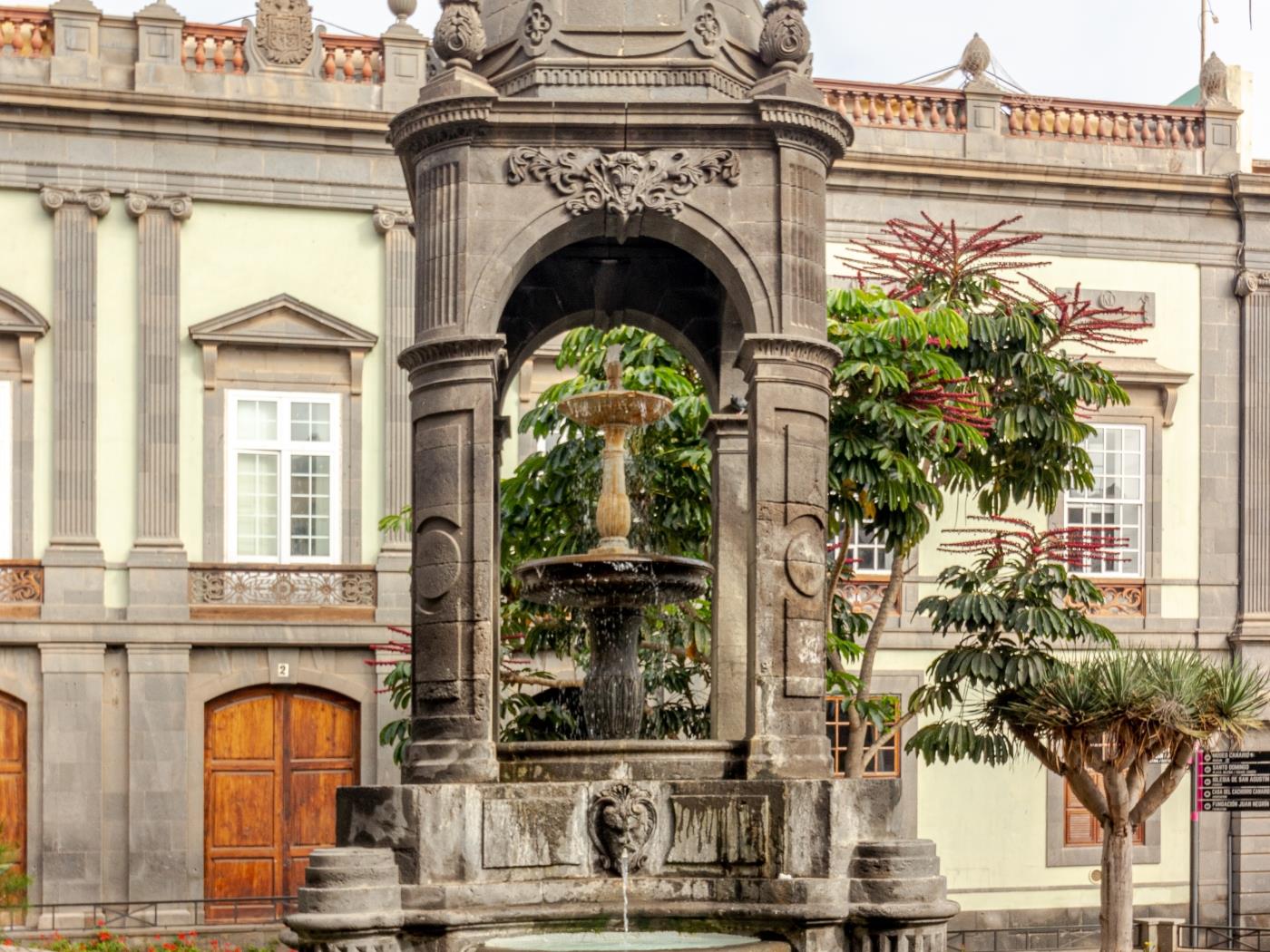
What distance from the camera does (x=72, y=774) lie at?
88.0ft

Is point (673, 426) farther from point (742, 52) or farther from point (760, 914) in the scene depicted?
point (760, 914)

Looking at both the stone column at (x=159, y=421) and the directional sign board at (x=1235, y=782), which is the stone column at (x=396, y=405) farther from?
the directional sign board at (x=1235, y=782)

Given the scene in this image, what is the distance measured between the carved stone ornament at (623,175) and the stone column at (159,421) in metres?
16.3

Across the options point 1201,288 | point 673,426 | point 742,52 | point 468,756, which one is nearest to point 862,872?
point 468,756

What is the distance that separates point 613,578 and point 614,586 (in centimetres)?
16

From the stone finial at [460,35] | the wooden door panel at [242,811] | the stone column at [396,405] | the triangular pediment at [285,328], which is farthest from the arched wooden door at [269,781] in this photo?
the stone finial at [460,35]

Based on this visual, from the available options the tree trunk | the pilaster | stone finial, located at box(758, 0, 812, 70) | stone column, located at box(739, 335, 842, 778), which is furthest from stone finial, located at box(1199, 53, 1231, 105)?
stone column, located at box(739, 335, 842, 778)

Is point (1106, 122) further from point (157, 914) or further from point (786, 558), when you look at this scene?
point (786, 558)

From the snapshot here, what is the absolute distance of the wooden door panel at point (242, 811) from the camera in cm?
2745

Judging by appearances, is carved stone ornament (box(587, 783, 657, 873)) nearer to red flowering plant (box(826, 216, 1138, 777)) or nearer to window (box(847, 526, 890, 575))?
red flowering plant (box(826, 216, 1138, 777))

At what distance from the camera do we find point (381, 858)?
1098cm

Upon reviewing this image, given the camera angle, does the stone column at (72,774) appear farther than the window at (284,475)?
No

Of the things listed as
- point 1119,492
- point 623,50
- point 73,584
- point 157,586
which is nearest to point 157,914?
point 157,586

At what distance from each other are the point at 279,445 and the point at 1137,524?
11218 mm
